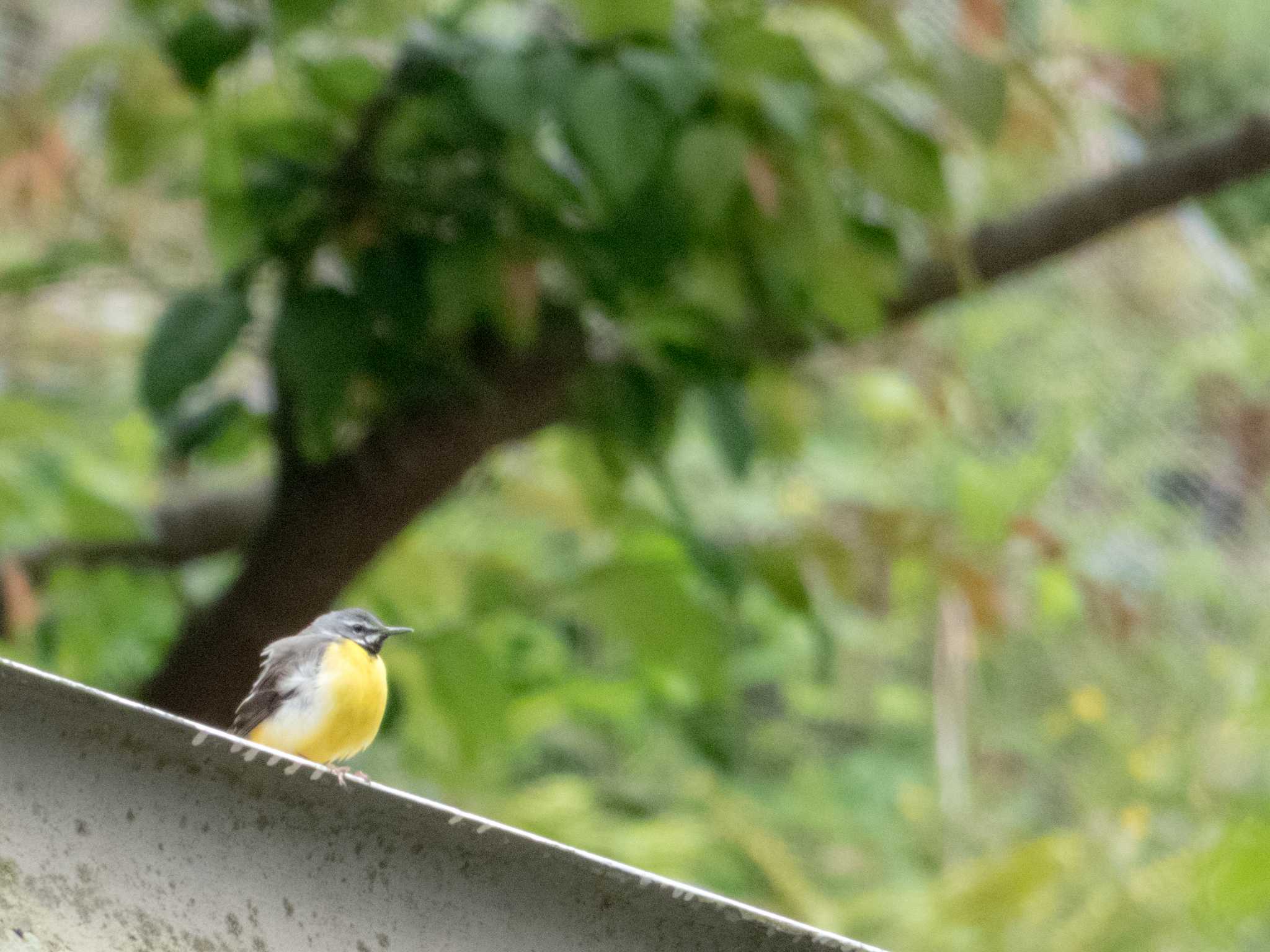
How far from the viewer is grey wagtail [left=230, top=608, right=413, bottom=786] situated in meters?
0.77

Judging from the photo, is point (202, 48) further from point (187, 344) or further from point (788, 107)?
point (788, 107)

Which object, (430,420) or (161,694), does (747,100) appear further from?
(161,694)

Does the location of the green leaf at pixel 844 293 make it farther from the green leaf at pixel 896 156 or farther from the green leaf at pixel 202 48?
the green leaf at pixel 202 48

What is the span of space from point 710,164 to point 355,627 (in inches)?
21.8

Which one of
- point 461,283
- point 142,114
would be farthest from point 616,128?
point 142,114

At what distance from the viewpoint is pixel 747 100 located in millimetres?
1320

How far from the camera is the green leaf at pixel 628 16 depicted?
1299 mm

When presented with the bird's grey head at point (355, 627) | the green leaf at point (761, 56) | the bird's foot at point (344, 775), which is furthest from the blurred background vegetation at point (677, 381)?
the bird's foot at point (344, 775)

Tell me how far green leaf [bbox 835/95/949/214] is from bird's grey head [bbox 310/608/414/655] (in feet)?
2.19

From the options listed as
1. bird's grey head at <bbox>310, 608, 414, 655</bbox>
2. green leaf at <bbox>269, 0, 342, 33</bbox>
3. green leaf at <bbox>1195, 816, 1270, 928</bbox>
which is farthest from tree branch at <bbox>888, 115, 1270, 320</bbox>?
bird's grey head at <bbox>310, 608, 414, 655</bbox>

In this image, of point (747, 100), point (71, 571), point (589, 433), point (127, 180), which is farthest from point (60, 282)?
point (747, 100)

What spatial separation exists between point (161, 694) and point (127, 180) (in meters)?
0.53

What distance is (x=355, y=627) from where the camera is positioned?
86cm

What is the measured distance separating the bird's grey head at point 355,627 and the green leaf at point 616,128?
1.57 ft
